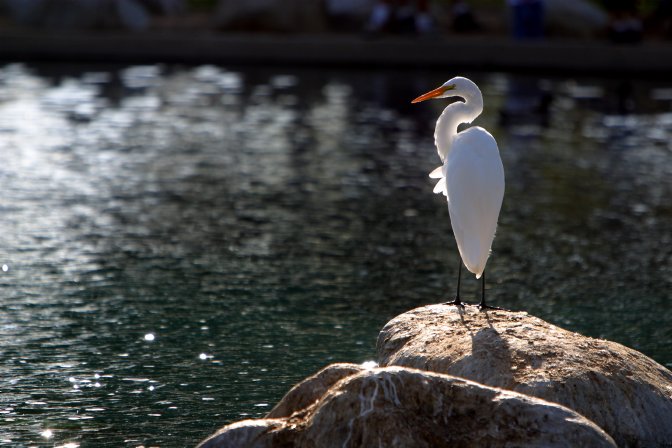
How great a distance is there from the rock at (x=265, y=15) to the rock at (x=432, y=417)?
26429mm

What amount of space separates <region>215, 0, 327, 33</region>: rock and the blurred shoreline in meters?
1.04

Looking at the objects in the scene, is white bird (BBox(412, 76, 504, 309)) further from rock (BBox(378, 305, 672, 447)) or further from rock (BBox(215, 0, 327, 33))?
rock (BBox(215, 0, 327, 33))

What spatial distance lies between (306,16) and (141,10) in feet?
16.1

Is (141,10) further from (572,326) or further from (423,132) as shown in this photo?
(572,326)

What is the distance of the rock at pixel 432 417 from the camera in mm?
6406

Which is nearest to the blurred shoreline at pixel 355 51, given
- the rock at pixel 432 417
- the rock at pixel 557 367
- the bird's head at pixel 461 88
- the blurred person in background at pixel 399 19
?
the blurred person in background at pixel 399 19

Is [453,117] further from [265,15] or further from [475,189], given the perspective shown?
[265,15]

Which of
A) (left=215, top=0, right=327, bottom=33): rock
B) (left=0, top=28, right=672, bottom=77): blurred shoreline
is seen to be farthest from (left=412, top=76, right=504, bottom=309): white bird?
(left=215, top=0, right=327, bottom=33): rock

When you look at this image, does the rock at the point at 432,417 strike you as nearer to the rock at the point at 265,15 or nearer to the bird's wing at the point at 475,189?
the bird's wing at the point at 475,189

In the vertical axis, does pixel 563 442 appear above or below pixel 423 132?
above

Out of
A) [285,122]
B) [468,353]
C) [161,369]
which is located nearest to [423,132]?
[285,122]

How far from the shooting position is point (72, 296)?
11.7 m

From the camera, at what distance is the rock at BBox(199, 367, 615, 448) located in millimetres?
6406

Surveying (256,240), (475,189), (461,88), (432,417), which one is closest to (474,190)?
(475,189)
